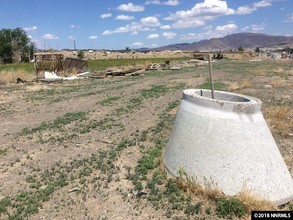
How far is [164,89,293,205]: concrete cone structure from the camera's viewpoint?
16.9 ft

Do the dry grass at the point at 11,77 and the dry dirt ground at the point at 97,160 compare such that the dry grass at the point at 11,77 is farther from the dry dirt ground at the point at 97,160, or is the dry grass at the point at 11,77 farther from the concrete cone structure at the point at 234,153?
the concrete cone structure at the point at 234,153

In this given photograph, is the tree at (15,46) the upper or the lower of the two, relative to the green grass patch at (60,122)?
upper

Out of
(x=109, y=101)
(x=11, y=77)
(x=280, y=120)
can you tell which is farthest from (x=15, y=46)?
(x=280, y=120)

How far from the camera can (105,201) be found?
5.73 meters

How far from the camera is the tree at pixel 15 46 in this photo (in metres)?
79.1

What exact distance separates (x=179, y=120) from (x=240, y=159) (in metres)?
1.36

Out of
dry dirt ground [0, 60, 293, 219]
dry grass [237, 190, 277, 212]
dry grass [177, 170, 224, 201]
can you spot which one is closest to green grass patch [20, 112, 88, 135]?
dry dirt ground [0, 60, 293, 219]

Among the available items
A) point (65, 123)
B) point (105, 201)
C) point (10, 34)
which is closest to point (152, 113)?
point (65, 123)

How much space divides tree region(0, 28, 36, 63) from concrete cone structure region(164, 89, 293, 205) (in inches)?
3107

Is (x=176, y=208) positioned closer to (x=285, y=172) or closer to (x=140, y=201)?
(x=140, y=201)

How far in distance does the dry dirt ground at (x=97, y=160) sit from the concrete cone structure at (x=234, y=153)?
0.44 m

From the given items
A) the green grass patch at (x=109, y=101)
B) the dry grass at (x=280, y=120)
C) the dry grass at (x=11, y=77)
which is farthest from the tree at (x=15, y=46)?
the dry grass at (x=280, y=120)

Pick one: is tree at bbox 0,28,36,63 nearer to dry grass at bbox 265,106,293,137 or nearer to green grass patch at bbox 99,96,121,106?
green grass patch at bbox 99,96,121,106

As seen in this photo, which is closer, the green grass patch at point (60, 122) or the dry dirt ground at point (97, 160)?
the dry dirt ground at point (97, 160)
